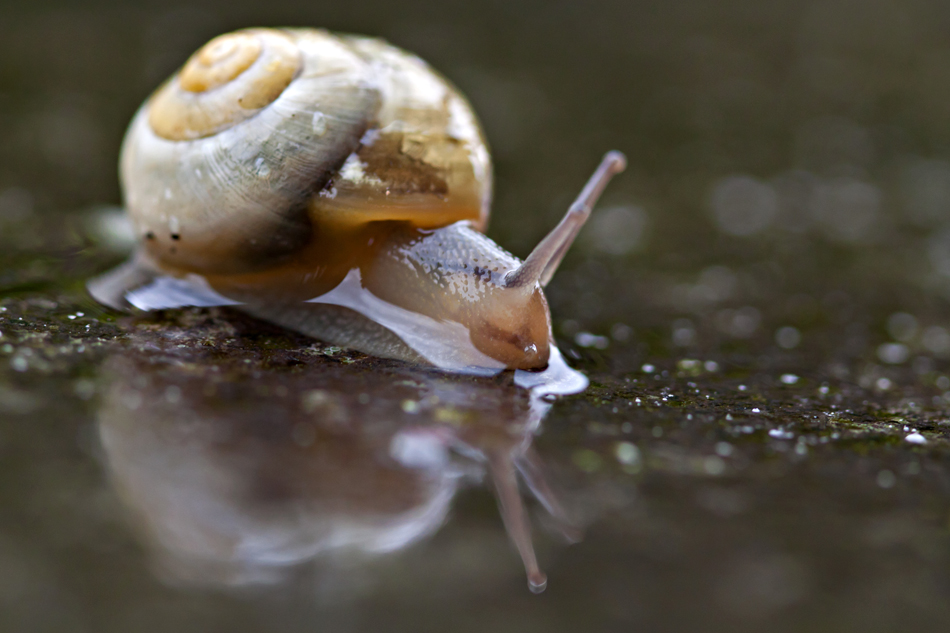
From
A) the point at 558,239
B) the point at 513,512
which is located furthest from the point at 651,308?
the point at 513,512

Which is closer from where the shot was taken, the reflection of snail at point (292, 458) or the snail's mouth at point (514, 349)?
the reflection of snail at point (292, 458)

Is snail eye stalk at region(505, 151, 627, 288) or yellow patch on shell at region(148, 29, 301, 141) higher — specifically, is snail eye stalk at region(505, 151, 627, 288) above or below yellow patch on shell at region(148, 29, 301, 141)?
below

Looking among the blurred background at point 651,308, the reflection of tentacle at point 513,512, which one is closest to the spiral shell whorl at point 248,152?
the blurred background at point 651,308

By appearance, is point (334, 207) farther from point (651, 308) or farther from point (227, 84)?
point (651, 308)

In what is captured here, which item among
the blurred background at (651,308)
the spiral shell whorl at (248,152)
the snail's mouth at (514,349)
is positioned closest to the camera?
the blurred background at (651,308)

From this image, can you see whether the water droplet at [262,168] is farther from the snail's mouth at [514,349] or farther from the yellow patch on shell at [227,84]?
the snail's mouth at [514,349]

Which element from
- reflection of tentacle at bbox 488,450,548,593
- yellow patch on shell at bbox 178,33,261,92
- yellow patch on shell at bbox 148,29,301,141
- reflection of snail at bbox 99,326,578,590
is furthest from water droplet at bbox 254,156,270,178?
reflection of tentacle at bbox 488,450,548,593

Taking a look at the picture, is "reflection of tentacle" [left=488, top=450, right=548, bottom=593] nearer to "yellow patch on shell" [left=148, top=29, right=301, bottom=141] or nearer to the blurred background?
the blurred background
